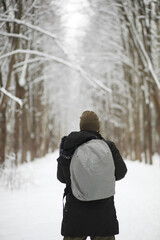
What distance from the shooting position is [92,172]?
2.17 metres

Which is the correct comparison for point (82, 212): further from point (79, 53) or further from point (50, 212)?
point (79, 53)

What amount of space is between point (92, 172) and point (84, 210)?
34 centimetres

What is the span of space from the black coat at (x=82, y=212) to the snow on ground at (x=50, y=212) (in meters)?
1.49

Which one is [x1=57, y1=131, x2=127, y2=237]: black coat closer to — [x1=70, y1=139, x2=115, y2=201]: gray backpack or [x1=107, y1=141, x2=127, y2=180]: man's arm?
[x1=70, y1=139, x2=115, y2=201]: gray backpack

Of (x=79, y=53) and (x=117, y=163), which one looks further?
(x=79, y=53)

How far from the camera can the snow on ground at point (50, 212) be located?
3.70m

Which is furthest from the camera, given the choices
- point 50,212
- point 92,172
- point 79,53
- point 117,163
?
point 79,53

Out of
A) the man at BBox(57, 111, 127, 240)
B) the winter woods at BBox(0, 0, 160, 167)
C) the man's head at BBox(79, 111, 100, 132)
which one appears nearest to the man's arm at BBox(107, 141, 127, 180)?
the man at BBox(57, 111, 127, 240)

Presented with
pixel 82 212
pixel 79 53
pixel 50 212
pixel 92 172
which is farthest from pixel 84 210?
pixel 79 53

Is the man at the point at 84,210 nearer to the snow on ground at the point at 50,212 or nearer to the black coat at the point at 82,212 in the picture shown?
the black coat at the point at 82,212

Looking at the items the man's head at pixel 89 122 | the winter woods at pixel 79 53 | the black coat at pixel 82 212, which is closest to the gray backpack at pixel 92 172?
the black coat at pixel 82 212

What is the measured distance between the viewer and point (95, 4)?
30.8 ft

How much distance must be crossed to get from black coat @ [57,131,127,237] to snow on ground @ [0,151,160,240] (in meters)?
1.49

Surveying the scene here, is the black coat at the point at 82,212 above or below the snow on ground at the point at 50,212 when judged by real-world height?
above
